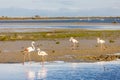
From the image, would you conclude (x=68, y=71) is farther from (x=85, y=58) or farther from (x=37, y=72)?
(x=85, y=58)

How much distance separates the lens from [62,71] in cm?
2330

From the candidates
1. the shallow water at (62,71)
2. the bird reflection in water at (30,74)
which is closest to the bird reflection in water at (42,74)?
the shallow water at (62,71)

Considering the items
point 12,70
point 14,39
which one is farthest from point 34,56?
point 14,39

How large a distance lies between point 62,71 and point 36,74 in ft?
4.54

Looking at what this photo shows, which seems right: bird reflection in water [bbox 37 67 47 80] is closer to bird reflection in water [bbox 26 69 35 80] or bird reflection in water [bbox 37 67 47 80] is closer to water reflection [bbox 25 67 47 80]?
water reflection [bbox 25 67 47 80]

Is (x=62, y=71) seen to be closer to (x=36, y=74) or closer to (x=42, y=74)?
(x=42, y=74)

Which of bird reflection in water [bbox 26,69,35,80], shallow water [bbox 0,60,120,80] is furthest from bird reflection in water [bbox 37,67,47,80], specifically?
bird reflection in water [bbox 26,69,35,80]

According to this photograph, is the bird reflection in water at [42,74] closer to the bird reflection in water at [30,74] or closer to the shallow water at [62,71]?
the shallow water at [62,71]

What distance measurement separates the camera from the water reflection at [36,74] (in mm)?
21567

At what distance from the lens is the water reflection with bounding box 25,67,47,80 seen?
21.6 metres

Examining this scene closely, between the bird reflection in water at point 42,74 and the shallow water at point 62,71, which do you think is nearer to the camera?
the shallow water at point 62,71

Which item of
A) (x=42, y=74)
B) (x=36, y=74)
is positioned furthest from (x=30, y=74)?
(x=42, y=74)

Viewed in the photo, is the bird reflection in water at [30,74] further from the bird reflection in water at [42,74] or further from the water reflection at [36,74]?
the bird reflection in water at [42,74]

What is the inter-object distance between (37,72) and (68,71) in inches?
61.8
